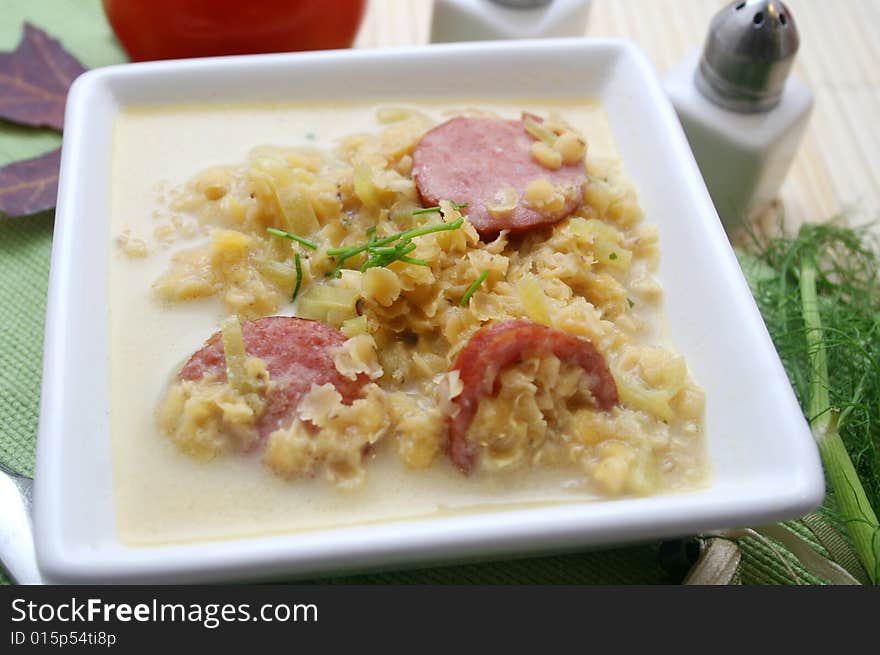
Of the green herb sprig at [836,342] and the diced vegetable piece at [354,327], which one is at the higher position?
the diced vegetable piece at [354,327]

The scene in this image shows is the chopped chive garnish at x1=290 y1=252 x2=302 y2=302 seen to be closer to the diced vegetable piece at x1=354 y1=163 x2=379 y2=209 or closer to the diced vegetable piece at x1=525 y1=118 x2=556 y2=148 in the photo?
the diced vegetable piece at x1=354 y1=163 x2=379 y2=209

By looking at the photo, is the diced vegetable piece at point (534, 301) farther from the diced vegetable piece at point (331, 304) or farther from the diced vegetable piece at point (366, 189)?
the diced vegetable piece at point (366, 189)

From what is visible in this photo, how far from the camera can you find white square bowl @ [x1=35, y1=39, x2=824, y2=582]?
1.84 meters

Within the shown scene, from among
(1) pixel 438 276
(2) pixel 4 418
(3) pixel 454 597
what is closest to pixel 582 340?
(1) pixel 438 276

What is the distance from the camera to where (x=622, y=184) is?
8.56 feet

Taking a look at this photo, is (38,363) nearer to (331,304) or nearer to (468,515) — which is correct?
(331,304)

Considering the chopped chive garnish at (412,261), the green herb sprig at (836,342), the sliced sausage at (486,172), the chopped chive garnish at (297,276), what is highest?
the sliced sausage at (486,172)

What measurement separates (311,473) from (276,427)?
0.40 ft

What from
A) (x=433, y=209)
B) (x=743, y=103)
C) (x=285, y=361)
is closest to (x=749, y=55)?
(x=743, y=103)

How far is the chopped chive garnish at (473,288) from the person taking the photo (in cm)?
221

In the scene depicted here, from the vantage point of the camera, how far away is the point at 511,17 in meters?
3.59

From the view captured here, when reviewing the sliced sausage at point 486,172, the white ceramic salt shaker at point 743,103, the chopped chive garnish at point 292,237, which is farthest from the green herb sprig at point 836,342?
the chopped chive garnish at point 292,237

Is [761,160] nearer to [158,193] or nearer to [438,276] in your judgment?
[438,276]

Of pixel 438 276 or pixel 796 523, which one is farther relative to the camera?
pixel 796 523
